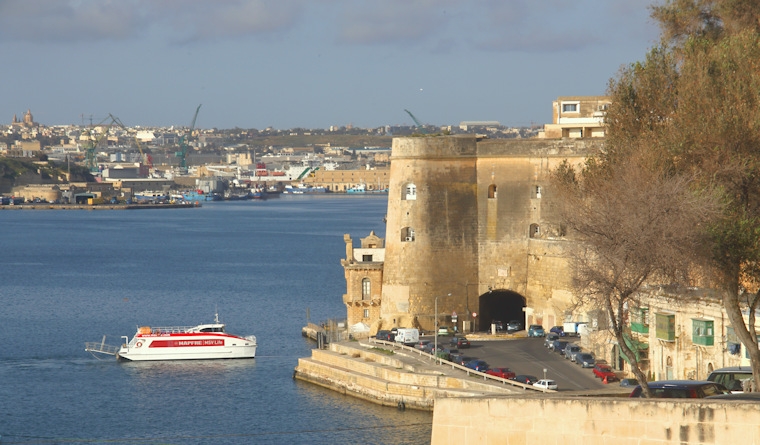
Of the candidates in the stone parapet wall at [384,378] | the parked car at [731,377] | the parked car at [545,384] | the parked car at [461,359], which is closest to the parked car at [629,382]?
the parked car at [545,384]

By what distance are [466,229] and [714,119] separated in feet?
46.7

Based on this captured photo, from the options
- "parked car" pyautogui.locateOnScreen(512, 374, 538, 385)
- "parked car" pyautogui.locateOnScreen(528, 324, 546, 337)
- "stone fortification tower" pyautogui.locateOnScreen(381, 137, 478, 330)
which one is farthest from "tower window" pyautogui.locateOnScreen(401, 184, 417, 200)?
"parked car" pyautogui.locateOnScreen(512, 374, 538, 385)

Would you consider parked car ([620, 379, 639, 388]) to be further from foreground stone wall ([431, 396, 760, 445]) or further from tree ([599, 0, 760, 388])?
foreground stone wall ([431, 396, 760, 445])

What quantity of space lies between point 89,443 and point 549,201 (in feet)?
45.3

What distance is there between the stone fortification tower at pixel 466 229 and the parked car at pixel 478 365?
5.71m

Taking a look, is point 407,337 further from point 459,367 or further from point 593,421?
point 593,421

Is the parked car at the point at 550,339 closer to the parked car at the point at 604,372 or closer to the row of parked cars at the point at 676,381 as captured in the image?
the row of parked cars at the point at 676,381

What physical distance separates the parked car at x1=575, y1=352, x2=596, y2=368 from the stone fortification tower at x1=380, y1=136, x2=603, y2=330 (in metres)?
5.06

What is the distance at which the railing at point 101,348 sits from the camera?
42438mm

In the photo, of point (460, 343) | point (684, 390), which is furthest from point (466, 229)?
point (684, 390)

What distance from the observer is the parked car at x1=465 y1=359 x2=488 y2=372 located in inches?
1179

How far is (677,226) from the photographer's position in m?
19.9

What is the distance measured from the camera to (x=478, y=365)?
98.9ft

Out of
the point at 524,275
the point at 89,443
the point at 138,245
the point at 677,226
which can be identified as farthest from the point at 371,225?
the point at 677,226
